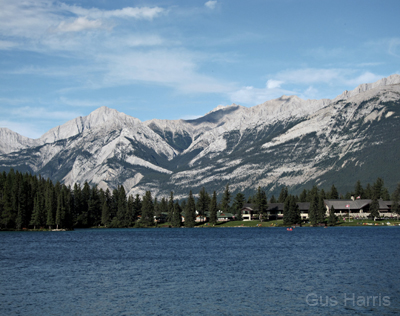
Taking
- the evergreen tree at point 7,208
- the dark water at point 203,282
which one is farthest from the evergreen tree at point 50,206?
the dark water at point 203,282

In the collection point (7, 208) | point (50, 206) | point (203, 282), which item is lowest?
point (203, 282)

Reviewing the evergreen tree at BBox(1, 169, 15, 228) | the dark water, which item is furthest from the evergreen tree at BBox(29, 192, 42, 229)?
the dark water

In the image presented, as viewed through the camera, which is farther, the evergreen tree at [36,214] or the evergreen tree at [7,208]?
the evergreen tree at [36,214]

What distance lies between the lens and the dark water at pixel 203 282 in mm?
50156

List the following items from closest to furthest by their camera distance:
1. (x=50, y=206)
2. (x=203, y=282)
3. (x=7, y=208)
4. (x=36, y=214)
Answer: (x=203, y=282) < (x=7, y=208) < (x=36, y=214) < (x=50, y=206)

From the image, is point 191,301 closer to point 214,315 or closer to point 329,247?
point 214,315

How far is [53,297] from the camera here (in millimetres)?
55656

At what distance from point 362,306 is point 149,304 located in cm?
2211

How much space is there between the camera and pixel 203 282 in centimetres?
6438

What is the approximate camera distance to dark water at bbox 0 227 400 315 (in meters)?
50.2

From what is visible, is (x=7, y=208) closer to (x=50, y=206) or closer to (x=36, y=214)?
(x=36, y=214)

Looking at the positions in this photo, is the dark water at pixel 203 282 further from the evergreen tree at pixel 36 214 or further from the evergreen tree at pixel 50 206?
the evergreen tree at pixel 50 206

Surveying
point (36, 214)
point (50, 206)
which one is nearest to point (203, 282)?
point (50, 206)

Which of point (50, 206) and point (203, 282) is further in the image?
point (50, 206)
